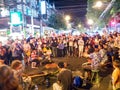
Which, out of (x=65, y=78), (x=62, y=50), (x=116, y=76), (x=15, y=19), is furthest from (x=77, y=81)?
(x=15, y=19)

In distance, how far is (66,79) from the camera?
8117 millimetres

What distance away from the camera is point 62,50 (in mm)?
25266

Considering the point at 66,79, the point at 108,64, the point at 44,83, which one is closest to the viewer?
the point at 66,79

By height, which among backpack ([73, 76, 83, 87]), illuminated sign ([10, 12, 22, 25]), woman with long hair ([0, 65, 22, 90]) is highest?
illuminated sign ([10, 12, 22, 25])

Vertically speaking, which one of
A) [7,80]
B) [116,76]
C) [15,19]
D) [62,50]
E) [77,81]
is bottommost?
[77,81]

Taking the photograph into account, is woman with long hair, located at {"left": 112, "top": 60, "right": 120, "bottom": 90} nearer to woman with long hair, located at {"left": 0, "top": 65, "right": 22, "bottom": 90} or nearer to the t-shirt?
the t-shirt

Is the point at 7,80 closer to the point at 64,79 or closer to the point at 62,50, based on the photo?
the point at 64,79

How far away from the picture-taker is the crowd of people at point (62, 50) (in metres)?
13.7

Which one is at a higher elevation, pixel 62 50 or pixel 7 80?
pixel 7 80

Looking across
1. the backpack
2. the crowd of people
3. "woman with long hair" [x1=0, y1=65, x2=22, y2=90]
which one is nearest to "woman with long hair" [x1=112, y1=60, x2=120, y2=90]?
the crowd of people

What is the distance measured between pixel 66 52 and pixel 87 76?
43.2 ft

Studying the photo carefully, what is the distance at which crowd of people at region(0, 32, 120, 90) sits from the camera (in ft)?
45.0

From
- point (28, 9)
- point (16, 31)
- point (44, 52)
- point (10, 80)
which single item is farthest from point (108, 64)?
point (28, 9)

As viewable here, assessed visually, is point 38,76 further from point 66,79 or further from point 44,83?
point 66,79
